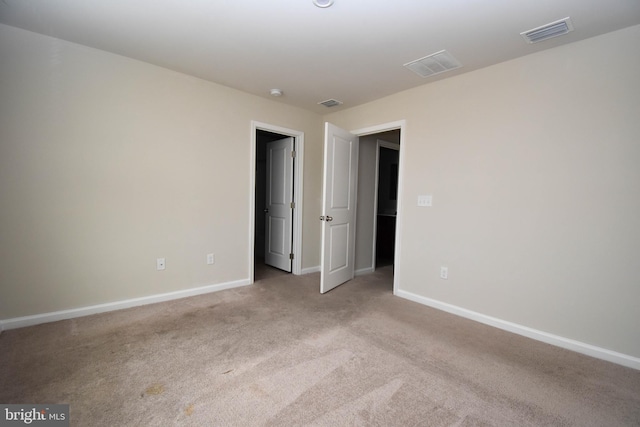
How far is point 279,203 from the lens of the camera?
14.6ft

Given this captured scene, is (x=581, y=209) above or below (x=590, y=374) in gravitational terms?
above

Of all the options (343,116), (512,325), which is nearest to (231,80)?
(343,116)

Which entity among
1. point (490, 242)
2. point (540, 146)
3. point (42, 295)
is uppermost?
point (540, 146)

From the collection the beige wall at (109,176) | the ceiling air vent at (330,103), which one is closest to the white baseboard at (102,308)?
the beige wall at (109,176)

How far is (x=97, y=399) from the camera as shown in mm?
1567

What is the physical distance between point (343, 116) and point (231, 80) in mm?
1655

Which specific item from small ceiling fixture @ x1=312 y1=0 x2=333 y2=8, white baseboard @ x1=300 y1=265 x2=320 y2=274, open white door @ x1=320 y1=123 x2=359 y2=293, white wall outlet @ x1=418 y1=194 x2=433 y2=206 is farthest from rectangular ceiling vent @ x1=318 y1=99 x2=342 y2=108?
white baseboard @ x1=300 y1=265 x2=320 y2=274

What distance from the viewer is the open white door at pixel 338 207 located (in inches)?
133

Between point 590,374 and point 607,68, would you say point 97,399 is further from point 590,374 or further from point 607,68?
point 607,68

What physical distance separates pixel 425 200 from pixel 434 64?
1.36 m

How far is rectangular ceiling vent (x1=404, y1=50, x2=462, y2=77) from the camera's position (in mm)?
2512

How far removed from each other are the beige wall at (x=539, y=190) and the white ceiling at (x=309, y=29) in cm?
24

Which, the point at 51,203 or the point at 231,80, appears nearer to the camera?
the point at 51,203

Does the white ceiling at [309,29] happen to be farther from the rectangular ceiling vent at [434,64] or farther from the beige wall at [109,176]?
the beige wall at [109,176]
